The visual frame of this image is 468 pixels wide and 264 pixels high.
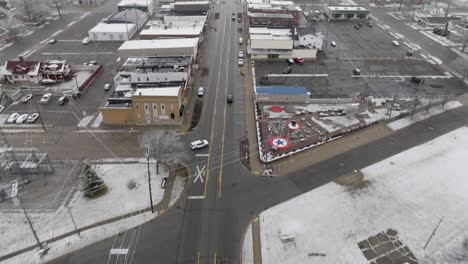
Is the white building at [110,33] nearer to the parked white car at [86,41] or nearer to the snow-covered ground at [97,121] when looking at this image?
the parked white car at [86,41]

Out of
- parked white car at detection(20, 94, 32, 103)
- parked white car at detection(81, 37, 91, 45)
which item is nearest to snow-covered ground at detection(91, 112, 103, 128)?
parked white car at detection(20, 94, 32, 103)

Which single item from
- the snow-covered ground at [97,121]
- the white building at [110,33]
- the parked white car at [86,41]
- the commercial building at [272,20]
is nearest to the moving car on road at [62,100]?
the snow-covered ground at [97,121]

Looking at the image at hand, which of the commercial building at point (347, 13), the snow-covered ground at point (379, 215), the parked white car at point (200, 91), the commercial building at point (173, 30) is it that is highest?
the commercial building at point (347, 13)

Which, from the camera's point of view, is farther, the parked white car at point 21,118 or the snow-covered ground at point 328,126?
the parked white car at point 21,118

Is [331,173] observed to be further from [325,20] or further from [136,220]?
[325,20]

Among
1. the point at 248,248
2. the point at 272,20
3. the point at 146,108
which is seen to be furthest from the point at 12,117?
the point at 272,20

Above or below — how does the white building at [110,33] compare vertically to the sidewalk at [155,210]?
above

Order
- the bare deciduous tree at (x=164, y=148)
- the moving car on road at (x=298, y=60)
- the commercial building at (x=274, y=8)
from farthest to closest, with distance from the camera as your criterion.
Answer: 1. the commercial building at (x=274, y=8)
2. the moving car on road at (x=298, y=60)
3. the bare deciduous tree at (x=164, y=148)
